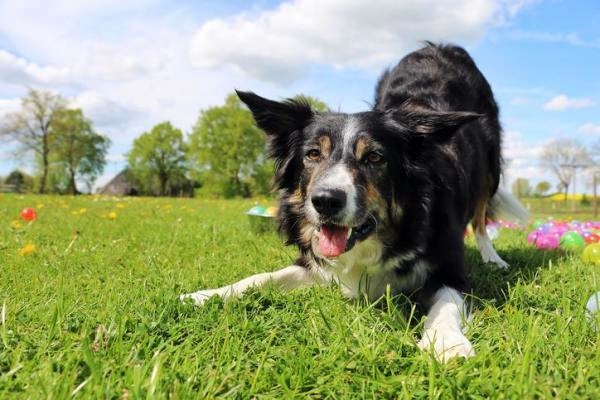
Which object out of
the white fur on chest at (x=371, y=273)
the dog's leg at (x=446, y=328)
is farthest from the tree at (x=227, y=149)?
the dog's leg at (x=446, y=328)

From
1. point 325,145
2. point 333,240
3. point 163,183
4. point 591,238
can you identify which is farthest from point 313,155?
point 163,183

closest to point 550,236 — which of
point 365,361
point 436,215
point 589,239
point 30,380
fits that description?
point 589,239

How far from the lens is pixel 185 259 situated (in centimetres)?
442

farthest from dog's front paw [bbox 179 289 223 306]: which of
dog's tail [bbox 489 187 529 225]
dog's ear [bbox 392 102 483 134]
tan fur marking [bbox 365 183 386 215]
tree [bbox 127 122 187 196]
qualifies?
tree [bbox 127 122 187 196]

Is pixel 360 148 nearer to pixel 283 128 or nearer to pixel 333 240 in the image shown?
pixel 333 240

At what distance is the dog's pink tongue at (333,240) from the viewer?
3080 mm

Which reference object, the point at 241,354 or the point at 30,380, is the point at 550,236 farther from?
the point at 30,380

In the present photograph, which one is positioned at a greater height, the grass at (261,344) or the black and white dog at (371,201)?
the black and white dog at (371,201)

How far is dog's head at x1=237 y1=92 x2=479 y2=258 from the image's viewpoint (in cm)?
300

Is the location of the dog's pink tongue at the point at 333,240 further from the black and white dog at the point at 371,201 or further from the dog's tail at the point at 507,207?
the dog's tail at the point at 507,207

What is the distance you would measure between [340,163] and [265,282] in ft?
3.12

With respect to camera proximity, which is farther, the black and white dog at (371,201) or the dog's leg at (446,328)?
the black and white dog at (371,201)

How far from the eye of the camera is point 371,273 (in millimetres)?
3361

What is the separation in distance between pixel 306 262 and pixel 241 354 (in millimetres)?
1598
